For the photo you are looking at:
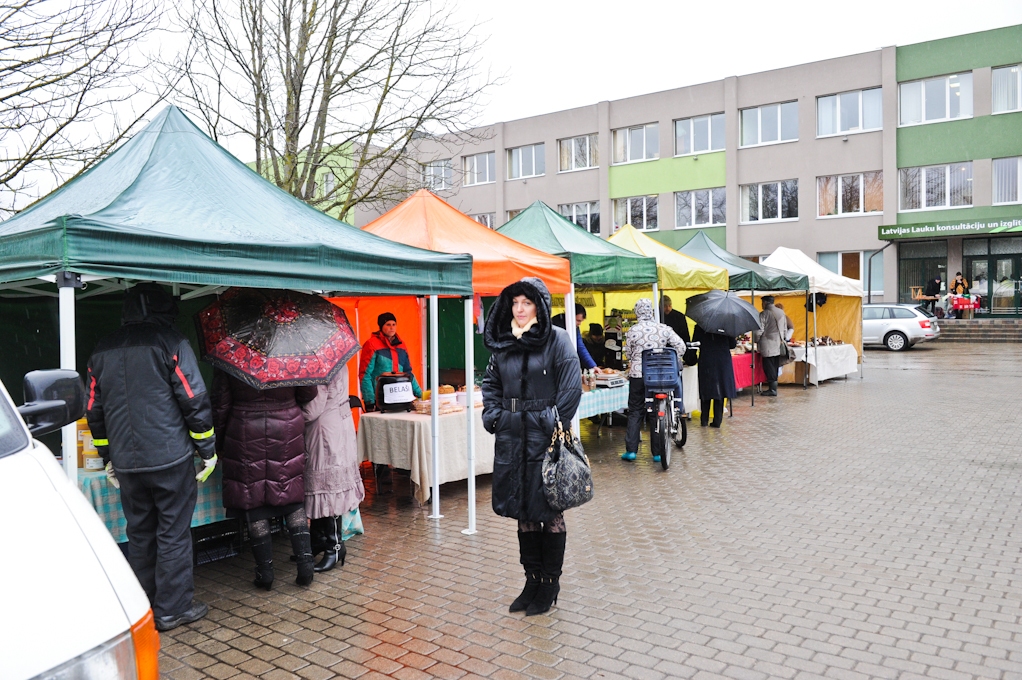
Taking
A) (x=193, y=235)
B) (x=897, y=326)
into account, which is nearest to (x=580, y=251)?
(x=193, y=235)

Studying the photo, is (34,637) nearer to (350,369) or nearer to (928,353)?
(350,369)

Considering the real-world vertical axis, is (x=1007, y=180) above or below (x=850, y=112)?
below

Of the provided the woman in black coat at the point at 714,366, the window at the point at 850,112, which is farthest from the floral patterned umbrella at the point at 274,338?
the window at the point at 850,112

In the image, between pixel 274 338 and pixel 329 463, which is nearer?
pixel 274 338

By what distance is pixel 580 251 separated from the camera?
386 inches

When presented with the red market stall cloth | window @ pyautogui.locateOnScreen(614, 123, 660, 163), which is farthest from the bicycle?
window @ pyautogui.locateOnScreen(614, 123, 660, 163)

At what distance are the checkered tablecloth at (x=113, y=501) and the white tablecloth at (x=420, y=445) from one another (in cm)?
210

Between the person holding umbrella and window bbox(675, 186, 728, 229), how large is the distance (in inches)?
1285

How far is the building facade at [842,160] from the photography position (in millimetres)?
30625

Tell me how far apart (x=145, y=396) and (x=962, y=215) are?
33.4 meters

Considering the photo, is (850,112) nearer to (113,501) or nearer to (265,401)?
(265,401)

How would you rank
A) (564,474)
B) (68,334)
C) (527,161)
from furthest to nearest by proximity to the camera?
(527,161) < (564,474) < (68,334)

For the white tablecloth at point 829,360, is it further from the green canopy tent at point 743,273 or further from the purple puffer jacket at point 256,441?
the purple puffer jacket at point 256,441

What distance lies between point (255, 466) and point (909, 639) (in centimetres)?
394
